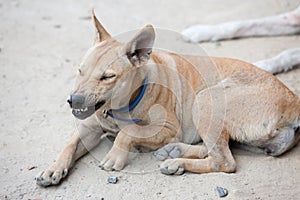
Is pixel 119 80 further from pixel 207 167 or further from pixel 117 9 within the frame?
pixel 117 9

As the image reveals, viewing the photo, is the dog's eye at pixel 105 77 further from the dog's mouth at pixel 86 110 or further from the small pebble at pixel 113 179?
the small pebble at pixel 113 179

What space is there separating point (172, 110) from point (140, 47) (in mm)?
651

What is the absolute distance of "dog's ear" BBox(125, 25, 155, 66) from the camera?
3650 millimetres

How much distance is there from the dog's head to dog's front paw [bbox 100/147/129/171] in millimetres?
421

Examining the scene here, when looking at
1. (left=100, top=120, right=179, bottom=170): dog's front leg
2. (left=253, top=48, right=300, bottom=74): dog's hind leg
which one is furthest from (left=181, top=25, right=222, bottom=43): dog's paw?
(left=100, top=120, right=179, bottom=170): dog's front leg

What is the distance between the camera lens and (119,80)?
3.66 meters

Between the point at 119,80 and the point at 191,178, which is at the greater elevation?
the point at 119,80

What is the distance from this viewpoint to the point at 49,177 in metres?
3.69

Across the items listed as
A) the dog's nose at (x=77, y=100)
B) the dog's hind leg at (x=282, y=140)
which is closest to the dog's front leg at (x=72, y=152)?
the dog's nose at (x=77, y=100)

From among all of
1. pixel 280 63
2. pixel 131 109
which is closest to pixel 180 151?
pixel 131 109

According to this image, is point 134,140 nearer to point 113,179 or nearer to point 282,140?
point 113,179

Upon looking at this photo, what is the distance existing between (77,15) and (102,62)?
3.62 meters

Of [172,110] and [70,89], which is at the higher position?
[172,110]


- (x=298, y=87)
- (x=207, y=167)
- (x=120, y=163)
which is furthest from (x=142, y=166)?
(x=298, y=87)
